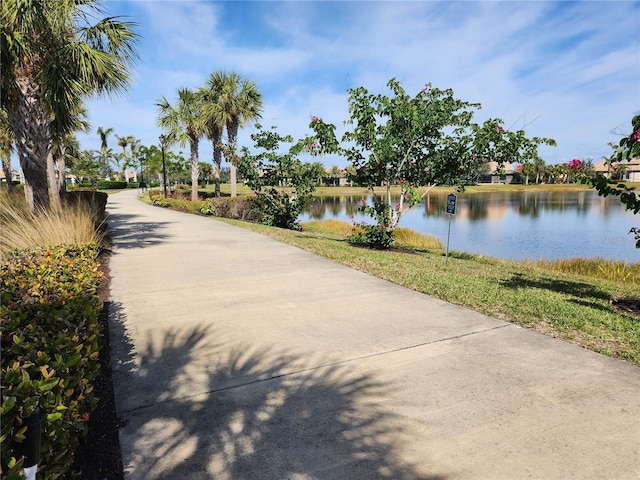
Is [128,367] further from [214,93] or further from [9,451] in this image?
[214,93]

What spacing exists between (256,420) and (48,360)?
4.18 ft

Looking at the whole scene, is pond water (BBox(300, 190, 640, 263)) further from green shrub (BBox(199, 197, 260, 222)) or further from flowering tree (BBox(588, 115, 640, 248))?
flowering tree (BBox(588, 115, 640, 248))

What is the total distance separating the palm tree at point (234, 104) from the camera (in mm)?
26328

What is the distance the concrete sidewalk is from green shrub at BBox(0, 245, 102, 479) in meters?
0.49

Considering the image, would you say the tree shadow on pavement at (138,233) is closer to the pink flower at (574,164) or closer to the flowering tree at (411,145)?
the flowering tree at (411,145)

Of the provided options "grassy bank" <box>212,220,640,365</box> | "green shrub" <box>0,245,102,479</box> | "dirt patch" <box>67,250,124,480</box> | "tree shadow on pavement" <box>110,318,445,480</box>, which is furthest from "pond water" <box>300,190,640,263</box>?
"dirt patch" <box>67,250,124,480</box>

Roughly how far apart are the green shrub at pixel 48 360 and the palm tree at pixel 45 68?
217 inches

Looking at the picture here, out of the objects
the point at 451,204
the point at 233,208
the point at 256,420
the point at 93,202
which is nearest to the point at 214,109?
the point at 233,208

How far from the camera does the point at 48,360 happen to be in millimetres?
2115

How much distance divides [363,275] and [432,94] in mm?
5233

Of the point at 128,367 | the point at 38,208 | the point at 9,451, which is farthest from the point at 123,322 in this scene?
the point at 38,208

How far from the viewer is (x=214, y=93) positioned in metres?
27.1

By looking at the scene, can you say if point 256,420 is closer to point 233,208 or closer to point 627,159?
point 627,159

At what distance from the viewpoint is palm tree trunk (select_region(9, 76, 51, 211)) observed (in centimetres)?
856
